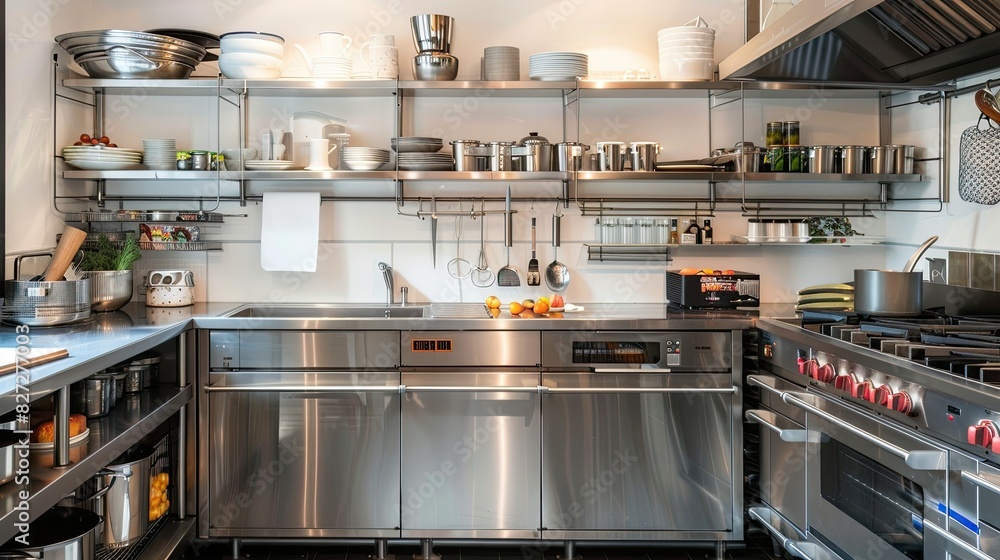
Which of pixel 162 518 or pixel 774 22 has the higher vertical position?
pixel 774 22

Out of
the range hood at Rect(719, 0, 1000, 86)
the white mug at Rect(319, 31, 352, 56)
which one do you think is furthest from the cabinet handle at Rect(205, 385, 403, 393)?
the range hood at Rect(719, 0, 1000, 86)

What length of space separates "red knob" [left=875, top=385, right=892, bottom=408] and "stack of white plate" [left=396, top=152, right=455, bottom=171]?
1.82 meters

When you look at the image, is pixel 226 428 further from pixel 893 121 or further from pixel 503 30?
pixel 893 121

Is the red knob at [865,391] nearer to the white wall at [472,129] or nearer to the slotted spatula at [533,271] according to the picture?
the white wall at [472,129]

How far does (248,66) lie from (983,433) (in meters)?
2.81

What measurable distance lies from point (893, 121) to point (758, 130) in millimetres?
583

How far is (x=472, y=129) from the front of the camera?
11.8 ft

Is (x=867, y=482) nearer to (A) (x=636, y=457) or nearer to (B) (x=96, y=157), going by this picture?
(A) (x=636, y=457)

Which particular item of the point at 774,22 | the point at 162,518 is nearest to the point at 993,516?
the point at 774,22

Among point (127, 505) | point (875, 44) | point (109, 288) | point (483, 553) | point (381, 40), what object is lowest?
point (483, 553)

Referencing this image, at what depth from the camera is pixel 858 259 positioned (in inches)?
145

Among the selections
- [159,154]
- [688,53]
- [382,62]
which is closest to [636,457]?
[688,53]

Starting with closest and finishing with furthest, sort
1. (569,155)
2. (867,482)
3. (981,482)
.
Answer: (981,482) → (867,482) → (569,155)

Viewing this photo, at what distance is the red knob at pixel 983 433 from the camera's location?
1.76 meters
